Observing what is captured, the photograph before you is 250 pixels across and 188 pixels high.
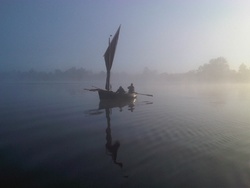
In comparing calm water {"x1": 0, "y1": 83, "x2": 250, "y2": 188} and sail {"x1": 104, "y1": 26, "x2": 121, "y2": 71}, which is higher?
sail {"x1": 104, "y1": 26, "x2": 121, "y2": 71}

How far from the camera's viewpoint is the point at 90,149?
1467 cm

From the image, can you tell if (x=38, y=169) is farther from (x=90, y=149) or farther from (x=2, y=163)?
(x=90, y=149)

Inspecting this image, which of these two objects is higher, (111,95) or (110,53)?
(110,53)

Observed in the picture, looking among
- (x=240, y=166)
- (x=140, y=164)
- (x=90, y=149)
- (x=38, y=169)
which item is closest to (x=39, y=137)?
(x=90, y=149)

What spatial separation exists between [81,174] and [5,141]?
7.88 meters

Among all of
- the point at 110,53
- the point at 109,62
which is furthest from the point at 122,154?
the point at 110,53

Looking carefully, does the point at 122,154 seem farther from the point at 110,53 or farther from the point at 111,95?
the point at 110,53

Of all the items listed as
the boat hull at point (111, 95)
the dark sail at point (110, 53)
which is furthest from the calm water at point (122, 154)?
the dark sail at point (110, 53)

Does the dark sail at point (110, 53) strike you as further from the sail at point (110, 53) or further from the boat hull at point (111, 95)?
the boat hull at point (111, 95)

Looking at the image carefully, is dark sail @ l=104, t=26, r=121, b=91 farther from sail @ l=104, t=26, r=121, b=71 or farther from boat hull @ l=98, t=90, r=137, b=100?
boat hull @ l=98, t=90, r=137, b=100

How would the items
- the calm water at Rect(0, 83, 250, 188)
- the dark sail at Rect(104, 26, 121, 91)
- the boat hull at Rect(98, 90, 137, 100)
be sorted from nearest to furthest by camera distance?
the calm water at Rect(0, 83, 250, 188)
the dark sail at Rect(104, 26, 121, 91)
the boat hull at Rect(98, 90, 137, 100)

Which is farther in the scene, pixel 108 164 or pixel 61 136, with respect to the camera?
pixel 61 136

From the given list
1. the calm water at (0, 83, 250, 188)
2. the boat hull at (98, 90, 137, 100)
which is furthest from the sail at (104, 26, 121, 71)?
the calm water at (0, 83, 250, 188)

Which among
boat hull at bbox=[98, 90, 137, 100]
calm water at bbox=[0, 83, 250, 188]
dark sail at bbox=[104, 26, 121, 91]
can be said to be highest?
dark sail at bbox=[104, 26, 121, 91]
